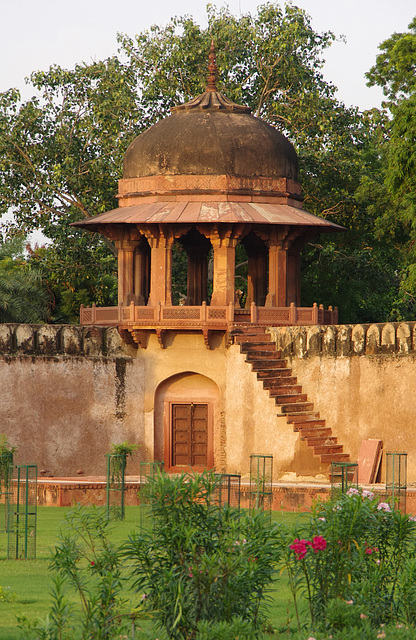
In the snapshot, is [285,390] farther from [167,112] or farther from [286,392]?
[167,112]

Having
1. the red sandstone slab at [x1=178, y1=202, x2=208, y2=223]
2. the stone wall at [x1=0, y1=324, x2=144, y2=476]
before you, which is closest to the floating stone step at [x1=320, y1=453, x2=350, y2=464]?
the stone wall at [x1=0, y1=324, x2=144, y2=476]

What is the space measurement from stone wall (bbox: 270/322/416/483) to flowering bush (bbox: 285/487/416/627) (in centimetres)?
1113

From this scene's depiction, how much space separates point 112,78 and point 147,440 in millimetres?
11559

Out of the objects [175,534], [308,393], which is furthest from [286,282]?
[175,534]

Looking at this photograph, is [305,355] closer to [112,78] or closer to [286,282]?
[286,282]

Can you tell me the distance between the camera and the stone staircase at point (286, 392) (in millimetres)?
22156

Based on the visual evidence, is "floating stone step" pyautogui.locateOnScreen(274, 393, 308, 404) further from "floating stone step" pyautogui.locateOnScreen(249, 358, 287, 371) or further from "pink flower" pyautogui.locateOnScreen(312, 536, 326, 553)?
"pink flower" pyautogui.locateOnScreen(312, 536, 326, 553)

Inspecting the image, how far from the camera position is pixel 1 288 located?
99.4 ft

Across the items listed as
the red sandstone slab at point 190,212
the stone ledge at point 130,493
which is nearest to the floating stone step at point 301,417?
the stone ledge at point 130,493

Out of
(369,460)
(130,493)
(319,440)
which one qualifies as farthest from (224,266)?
(130,493)

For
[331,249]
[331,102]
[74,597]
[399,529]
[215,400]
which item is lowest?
[74,597]

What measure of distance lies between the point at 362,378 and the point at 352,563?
41.6 ft

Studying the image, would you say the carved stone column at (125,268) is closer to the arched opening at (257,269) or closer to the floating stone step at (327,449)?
the arched opening at (257,269)

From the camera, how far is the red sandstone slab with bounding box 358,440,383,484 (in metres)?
21.0
